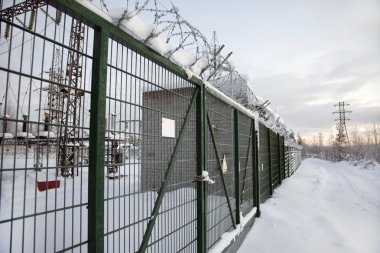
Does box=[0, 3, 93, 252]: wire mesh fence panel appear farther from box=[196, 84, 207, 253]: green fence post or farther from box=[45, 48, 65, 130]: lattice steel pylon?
A: box=[196, 84, 207, 253]: green fence post

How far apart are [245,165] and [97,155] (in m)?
4.73

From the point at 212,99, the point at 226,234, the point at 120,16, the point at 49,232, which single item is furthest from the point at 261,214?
the point at 120,16

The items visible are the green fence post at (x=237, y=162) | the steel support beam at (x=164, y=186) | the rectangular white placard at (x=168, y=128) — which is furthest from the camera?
the green fence post at (x=237, y=162)

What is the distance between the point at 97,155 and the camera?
6.18 feet

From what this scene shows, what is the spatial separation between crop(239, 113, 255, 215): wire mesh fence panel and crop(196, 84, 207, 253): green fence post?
2344 millimetres

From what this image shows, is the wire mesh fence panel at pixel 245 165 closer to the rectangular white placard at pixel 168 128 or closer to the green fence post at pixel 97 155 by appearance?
the rectangular white placard at pixel 168 128

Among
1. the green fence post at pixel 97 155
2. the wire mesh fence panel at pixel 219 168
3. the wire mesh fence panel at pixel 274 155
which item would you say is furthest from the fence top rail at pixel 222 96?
the wire mesh fence panel at pixel 274 155

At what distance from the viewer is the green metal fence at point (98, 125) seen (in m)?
1.48

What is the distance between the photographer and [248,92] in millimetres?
7672

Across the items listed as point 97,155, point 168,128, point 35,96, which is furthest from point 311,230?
point 35,96

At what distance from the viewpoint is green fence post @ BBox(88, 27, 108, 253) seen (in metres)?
1.87

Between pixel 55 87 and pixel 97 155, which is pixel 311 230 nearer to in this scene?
pixel 97 155

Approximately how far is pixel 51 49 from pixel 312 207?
27.7ft

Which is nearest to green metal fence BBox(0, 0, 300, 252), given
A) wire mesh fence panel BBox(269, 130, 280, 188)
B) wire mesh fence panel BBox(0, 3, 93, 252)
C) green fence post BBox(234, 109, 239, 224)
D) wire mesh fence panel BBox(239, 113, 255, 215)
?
wire mesh fence panel BBox(0, 3, 93, 252)
